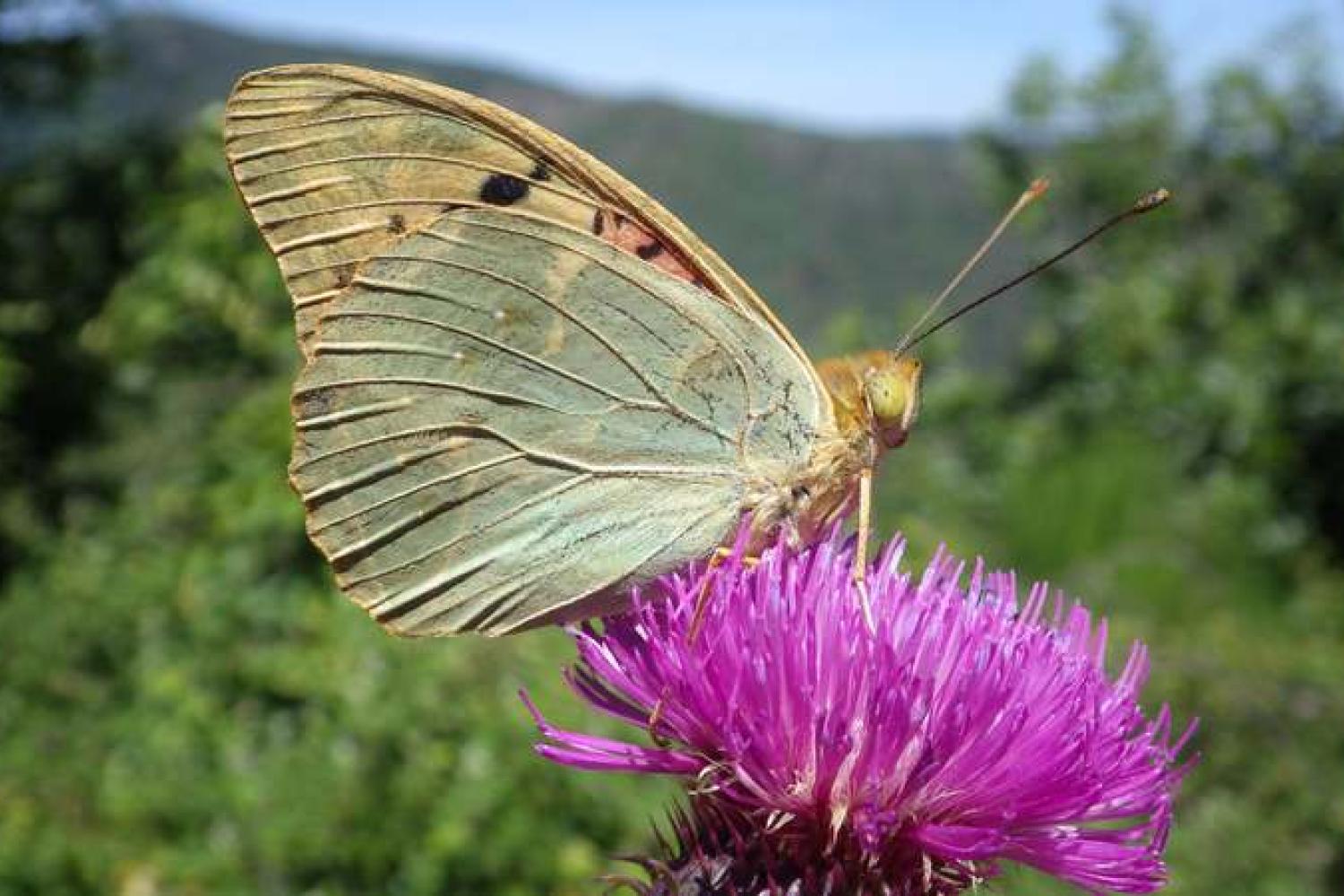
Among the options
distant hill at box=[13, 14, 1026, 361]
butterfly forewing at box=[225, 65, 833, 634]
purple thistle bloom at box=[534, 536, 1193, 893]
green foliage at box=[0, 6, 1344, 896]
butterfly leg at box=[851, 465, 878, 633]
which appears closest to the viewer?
purple thistle bloom at box=[534, 536, 1193, 893]

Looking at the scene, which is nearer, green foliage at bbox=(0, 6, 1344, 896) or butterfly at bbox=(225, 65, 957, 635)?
butterfly at bbox=(225, 65, 957, 635)

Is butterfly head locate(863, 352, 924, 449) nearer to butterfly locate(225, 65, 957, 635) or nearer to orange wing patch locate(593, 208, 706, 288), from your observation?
butterfly locate(225, 65, 957, 635)

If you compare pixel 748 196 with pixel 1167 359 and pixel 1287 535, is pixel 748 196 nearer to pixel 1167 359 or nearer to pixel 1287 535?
pixel 1167 359

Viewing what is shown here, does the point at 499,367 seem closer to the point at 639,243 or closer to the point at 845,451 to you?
the point at 639,243

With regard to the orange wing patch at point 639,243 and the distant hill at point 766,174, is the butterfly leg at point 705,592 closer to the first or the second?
the orange wing patch at point 639,243

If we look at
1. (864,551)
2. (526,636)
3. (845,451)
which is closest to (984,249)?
(845,451)

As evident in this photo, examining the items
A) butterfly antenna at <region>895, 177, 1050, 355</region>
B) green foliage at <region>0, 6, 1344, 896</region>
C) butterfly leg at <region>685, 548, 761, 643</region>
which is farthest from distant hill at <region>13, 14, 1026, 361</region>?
butterfly leg at <region>685, 548, 761, 643</region>
